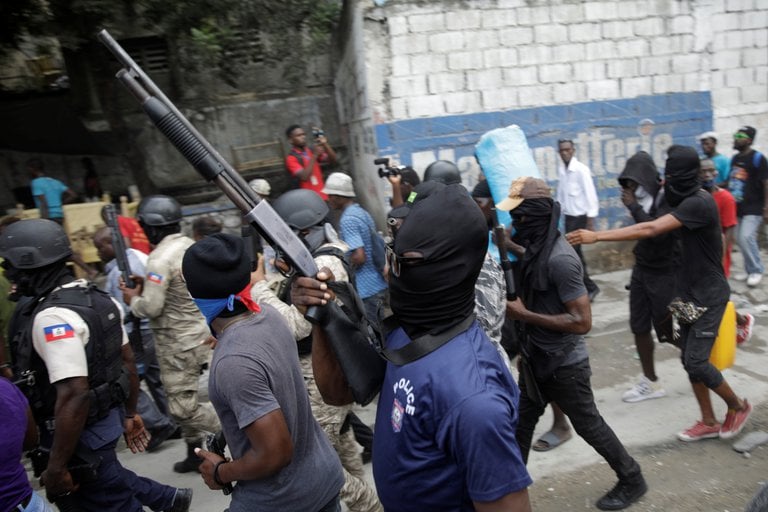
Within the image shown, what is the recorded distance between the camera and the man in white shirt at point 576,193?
23.0 ft

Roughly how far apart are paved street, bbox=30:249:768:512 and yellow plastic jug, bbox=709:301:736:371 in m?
0.55

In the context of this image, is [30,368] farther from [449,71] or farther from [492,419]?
[449,71]

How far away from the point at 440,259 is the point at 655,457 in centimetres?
299

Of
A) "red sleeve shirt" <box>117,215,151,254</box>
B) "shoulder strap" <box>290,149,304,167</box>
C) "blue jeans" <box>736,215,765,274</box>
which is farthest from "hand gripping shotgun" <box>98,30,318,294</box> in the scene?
"blue jeans" <box>736,215,765,274</box>

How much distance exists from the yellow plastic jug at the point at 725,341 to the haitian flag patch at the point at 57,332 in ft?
11.9

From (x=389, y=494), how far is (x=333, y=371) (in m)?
0.44

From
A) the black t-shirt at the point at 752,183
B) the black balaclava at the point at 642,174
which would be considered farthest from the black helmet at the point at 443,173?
the black t-shirt at the point at 752,183

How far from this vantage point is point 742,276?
24.2 feet

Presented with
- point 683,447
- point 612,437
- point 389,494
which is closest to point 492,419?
point 389,494

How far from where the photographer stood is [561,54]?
24.8ft

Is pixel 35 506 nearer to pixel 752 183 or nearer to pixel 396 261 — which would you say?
pixel 396 261

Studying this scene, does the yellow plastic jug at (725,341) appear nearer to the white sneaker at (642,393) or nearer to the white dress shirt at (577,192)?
the white sneaker at (642,393)

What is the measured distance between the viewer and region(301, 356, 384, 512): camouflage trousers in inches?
121

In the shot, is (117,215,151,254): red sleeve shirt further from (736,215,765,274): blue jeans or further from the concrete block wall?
(736,215,765,274): blue jeans
